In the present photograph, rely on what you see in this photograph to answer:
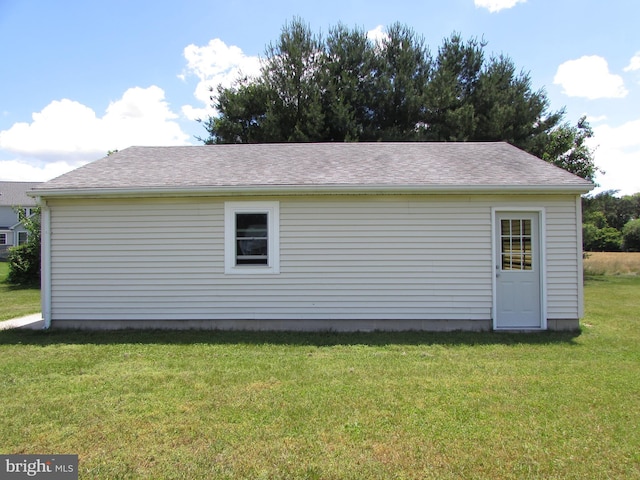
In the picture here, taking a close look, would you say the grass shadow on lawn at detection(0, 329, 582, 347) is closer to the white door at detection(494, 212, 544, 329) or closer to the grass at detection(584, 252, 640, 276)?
the white door at detection(494, 212, 544, 329)

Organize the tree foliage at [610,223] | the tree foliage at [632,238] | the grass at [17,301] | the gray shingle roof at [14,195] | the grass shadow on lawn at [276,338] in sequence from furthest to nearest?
the gray shingle roof at [14,195] < the tree foliage at [632,238] < the tree foliage at [610,223] < the grass at [17,301] < the grass shadow on lawn at [276,338]

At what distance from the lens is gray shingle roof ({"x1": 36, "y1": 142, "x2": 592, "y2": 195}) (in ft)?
24.4

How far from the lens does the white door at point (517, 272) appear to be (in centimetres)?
763

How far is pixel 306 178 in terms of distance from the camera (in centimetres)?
779

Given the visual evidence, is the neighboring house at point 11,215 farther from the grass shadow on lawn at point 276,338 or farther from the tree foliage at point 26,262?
the grass shadow on lawn at point 276,338

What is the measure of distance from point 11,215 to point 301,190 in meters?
47.8

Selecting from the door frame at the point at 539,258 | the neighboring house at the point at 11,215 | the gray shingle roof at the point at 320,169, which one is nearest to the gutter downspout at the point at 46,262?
the gray shingle roof at the point at 320,169

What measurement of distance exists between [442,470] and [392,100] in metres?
18.9

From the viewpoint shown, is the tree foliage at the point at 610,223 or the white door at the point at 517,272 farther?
the tree foliage at the point at 610,223

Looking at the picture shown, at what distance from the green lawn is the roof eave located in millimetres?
2554

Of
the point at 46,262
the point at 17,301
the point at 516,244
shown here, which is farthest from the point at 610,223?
the point at 46,262

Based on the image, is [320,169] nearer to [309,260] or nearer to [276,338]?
[309,260]

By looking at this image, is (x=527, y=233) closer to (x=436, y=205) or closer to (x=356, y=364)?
(x=436, y=205)

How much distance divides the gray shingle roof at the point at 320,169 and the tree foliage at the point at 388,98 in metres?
8.63
